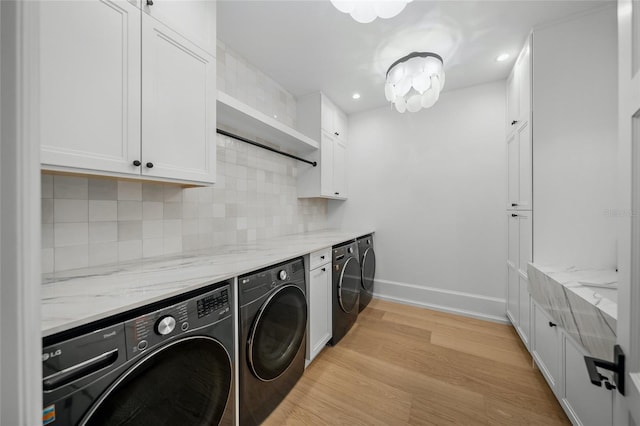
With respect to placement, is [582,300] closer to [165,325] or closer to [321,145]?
[165,325]

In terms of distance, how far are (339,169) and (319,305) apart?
176cm

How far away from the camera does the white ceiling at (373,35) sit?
148 cm

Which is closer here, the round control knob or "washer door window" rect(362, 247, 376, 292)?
the round control knob

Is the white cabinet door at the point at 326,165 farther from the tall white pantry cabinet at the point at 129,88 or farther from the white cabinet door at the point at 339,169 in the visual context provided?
the tall white pantry cabinet at the point at 129,88

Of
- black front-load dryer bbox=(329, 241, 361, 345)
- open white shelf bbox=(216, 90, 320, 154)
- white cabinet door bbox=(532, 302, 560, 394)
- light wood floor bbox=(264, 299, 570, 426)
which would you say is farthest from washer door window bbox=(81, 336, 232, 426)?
white cabinet door bbox=(532, 302, 560, 394)

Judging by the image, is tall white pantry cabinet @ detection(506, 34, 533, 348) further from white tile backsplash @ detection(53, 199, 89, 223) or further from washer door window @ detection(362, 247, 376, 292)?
white tile backsplash @ detection(53, 199, 89, 223)

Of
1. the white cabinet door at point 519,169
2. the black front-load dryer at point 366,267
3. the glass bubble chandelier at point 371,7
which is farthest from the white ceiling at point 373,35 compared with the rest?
the black front-load dryer at point 366,267

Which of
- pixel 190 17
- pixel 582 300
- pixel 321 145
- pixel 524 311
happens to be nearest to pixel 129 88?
pixel 190 17

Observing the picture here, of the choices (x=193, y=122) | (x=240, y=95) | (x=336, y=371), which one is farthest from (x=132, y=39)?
(x=336, y=371)

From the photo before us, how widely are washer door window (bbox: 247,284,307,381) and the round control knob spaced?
42 centimetres

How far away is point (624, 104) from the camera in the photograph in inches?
22.2

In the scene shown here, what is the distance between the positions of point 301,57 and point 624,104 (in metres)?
2.01

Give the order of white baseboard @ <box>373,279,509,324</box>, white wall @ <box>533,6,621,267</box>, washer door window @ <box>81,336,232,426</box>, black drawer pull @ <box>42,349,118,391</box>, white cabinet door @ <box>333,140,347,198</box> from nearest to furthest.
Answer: black drawer pull @ <box>42,349,118,391</box>
washer door window @ <box>81,336,232,426</box>
white wall @ <box>533,6,621,267</box>
white baseboard @ <box>373,279,509,324</box>
white cabinet door @ <box>333,140,347,198</box>

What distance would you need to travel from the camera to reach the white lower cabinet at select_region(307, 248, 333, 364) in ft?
5.26
